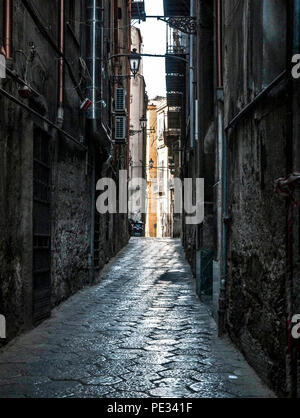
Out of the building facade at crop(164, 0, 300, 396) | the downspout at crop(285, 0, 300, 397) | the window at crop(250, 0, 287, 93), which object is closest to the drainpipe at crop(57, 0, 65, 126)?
the building facade at crop(164, 0, 300, 396)

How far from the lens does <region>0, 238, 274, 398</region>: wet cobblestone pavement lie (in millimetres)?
4348

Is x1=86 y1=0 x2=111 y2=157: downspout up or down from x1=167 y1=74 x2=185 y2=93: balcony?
down

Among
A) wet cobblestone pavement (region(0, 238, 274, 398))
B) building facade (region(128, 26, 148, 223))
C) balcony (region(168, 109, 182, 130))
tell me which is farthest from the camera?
building facade (region(128, 26, 148, 223))

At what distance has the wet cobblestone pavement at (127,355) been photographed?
4348mm

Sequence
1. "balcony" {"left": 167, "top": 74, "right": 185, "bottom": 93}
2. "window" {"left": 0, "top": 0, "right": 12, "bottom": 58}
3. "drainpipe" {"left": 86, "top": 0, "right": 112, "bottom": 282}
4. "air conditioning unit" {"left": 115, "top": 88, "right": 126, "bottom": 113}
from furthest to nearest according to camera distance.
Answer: "balcony" {"left": 167, "top": 74, "right": 185, "bottom": 93}, "air conditioning unit" {"left": 115, "top": 88, "right": 126, "bottom": 113}, "drainpipe" {"left": 86, "top": 0, "right": 112, "bottom": 282}, "window" {"left": 0, "top": 0, "right": 12, "bottom": 58}

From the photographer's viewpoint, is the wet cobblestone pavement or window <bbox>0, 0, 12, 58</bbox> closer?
the wet cobblestone pavement

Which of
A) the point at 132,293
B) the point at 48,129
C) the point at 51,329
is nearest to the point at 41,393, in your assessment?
the point at 51,329

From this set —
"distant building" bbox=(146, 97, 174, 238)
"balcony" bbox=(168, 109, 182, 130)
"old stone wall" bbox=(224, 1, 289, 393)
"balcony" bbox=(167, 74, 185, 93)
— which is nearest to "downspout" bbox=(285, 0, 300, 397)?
"old stone wall" bbox=(224, 1, 289, 393)

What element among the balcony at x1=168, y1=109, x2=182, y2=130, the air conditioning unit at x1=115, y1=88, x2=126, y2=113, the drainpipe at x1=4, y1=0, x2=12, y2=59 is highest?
the balcony at x1=168, y1=109, x2=182, y2=130

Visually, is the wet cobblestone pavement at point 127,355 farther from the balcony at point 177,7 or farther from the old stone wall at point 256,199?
the balcony at point 177,7

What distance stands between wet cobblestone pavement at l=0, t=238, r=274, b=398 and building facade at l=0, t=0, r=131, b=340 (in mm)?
532

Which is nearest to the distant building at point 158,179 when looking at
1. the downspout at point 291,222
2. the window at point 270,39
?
the window at point 270,39

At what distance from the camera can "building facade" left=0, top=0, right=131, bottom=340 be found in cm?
610

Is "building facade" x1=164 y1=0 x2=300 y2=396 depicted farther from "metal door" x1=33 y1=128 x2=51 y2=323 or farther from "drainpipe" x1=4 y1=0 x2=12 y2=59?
"drainpipe" x1=4 y1=0 x2=12 y2=59
